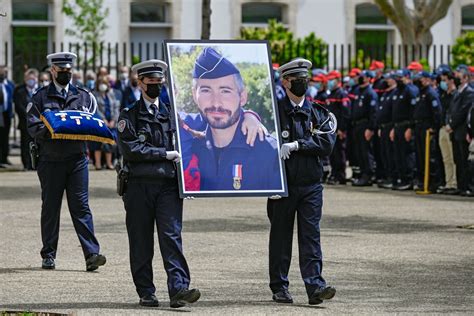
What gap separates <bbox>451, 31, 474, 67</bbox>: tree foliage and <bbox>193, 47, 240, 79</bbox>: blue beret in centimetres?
2479

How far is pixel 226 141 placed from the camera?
12352 millimetres

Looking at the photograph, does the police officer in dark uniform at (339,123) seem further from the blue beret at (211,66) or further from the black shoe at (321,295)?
the black shoe at (321,295)

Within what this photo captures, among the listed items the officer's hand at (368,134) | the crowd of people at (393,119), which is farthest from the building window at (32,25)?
the officer's hand at (368,134)

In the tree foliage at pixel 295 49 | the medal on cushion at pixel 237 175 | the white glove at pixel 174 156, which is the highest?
the tree foliage at pixel 295 49

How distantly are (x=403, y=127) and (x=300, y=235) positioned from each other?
13415 mm

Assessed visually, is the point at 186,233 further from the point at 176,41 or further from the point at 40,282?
the point at 176,41

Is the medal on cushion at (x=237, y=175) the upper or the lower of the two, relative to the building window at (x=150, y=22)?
lower

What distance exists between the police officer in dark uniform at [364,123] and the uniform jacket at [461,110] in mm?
3120

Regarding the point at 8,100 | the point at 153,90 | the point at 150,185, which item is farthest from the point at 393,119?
Answer: the point at 150,185

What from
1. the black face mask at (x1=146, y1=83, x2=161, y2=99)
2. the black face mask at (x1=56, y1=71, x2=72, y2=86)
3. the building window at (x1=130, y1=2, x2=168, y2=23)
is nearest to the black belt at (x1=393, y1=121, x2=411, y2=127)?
the black face mask at (x1=56, y1=71, x2=72, y2=86)

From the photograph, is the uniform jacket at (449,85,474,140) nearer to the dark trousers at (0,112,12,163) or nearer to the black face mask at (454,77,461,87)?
the black face mask at (454,77,461,87)

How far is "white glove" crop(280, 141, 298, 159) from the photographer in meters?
12.2

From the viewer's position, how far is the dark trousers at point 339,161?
90.5 feet

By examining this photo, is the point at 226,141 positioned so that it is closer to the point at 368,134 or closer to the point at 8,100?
the point at 368,134
